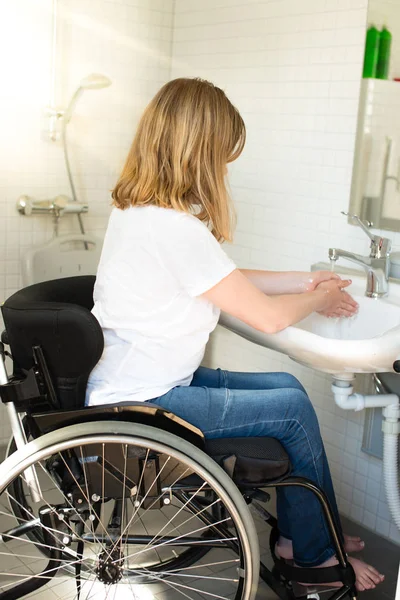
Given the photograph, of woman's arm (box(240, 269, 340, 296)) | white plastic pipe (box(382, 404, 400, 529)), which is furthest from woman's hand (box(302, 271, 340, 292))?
white plastic pipe (box(382, 404, 400, 529))

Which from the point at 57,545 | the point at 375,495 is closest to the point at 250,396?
the point at 57,545

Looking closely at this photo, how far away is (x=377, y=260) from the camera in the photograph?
2072 millimetres

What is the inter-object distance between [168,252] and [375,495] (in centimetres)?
126

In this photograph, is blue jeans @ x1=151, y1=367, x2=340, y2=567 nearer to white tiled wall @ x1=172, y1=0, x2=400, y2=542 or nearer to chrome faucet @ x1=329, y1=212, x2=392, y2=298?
chrome faucet @ x1=329, y1=212, x2=392, y2=298

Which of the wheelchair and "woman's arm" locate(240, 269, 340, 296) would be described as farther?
"woman's arm" locate(240, 269, 340, 296)

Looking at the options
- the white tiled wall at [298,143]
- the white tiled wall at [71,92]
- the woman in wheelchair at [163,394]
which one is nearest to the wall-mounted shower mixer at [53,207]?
the white tiled wall at [71,92]

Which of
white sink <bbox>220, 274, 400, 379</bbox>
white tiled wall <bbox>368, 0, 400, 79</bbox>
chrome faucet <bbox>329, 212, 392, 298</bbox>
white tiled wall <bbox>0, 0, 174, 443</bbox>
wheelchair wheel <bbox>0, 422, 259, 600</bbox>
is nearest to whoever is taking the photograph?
wheelchair wheel <bbox>0, 422, 259, 600</bbox>

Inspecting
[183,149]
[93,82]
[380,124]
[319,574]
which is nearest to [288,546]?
[319,574]

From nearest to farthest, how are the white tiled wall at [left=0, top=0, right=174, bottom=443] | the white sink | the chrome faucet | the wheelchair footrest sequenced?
the white sink < the wheelchair footrest < the chrome faucet < the white tiled wall at [left=0, top=0, right=174, bottom=443]

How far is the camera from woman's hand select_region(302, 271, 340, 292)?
1.98m

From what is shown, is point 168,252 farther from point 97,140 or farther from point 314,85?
point 97,140

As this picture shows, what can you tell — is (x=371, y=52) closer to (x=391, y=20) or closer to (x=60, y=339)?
(x=391, y=20)

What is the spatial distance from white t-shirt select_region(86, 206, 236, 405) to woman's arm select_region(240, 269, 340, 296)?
0.30 meters

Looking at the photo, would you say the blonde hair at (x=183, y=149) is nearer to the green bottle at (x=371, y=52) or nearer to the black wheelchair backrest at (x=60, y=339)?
the black wheelchair backrest at (x=60, y=339)
